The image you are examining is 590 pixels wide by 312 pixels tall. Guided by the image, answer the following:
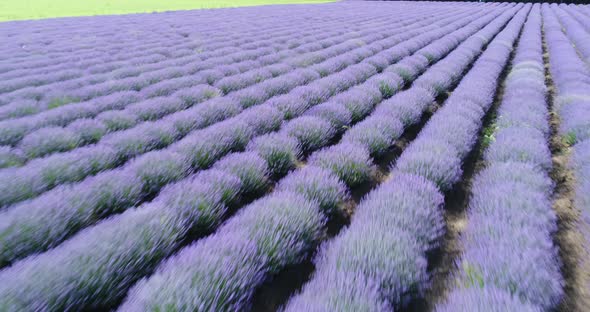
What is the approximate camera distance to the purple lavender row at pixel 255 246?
1.40 meters

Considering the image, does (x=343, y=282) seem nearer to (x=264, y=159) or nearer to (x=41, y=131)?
(x=264, y=159)

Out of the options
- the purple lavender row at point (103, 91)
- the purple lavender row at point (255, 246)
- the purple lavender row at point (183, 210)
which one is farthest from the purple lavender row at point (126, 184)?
the purple lavender row at point (103, 91)

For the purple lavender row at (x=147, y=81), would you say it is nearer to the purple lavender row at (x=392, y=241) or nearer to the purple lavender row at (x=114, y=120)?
the purple lavender row at (x=114, y=120)

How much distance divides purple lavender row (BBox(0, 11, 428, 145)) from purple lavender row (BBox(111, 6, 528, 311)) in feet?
8.74

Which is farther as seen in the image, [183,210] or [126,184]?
[126,184]

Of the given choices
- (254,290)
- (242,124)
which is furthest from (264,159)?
(254,290)

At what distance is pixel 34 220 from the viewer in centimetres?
184

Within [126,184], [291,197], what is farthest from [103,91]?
[291,197]

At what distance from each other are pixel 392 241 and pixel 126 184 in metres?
1.83

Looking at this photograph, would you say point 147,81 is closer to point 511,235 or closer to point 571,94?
point 511,235

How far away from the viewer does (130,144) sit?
3008 millimetres

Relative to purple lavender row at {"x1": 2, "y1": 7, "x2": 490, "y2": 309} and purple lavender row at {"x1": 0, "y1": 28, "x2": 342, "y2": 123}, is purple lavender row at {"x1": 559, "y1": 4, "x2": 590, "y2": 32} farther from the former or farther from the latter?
purple lavender row at {"x1": 2, "y1": 7, "x2": 490, "y2": 309}

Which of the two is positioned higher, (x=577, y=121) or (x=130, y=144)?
(x=130, y=144)

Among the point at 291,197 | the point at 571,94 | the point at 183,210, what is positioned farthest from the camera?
the point at 571,94
